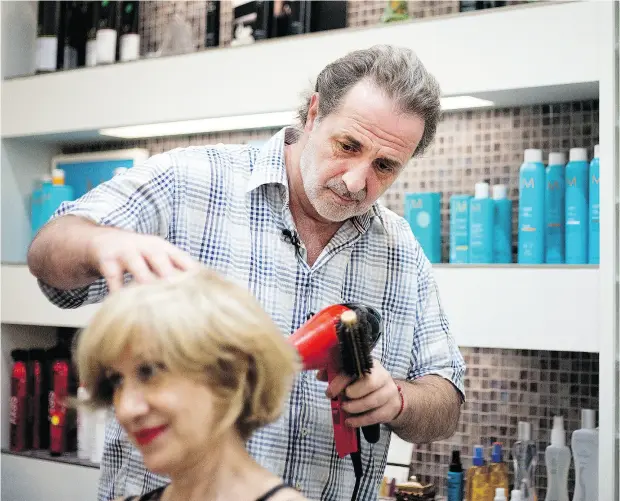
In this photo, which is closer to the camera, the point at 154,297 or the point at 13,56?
the point at 154,297

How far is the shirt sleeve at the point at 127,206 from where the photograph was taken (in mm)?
Answer: 1408

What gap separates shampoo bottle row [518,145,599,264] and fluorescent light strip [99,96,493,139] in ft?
0.88

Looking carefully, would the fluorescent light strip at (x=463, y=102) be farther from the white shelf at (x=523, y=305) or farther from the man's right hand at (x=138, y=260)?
the man's right hand at (x=138, y=260)

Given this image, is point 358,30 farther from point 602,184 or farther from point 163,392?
point 163,392

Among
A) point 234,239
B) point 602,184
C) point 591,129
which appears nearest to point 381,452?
point 234,239

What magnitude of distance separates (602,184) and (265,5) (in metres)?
1.37

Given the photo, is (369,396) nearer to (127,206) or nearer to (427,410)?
(427,410)

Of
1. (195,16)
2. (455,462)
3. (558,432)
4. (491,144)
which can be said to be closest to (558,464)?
(558,432)

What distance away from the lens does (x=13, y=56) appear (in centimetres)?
356

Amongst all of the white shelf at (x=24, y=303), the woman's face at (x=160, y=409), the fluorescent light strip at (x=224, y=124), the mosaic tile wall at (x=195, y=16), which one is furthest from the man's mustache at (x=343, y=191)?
the white shelf at (x=24, y=303)

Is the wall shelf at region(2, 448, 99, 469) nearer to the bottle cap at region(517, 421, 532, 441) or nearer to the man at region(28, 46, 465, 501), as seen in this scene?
the bottle cap at region(517, 421, 532, 441)

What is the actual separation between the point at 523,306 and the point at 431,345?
81 centimetres

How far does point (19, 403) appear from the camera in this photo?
11.7 ft

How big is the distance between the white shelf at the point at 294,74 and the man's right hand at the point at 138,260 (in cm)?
165
